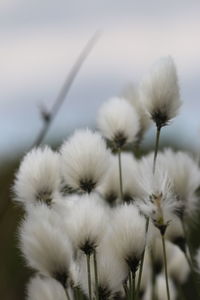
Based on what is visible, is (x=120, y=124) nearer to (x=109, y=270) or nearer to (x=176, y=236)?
(x=176, y=236)

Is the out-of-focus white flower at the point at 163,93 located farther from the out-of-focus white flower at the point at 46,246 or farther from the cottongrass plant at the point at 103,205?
the out-of-focus white flower at the point at 46,246

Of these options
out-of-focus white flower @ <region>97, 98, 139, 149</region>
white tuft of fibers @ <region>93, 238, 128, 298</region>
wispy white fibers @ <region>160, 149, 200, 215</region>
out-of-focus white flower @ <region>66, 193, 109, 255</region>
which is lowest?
white tuft of fibers @ <region>93, 238, 128, 298</region>

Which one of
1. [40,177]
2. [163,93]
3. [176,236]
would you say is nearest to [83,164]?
[40,177]

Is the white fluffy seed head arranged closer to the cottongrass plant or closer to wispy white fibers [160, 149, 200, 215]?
the cottongrass plant

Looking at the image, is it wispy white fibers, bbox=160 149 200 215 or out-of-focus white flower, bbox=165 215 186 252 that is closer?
wispy white fibers, bbox=160 149 200 215

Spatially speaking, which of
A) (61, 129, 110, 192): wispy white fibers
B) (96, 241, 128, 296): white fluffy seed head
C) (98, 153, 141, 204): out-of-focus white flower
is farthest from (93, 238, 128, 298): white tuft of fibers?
(98, 153, 141, 204): out-of-focus white flower

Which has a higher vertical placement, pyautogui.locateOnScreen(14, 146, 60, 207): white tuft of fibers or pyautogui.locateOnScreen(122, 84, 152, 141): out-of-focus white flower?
pyautogui.locateOnScreen(122, 84, 152, 141): out-of-focus white flower

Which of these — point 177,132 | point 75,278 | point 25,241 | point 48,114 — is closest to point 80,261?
point 75,278
